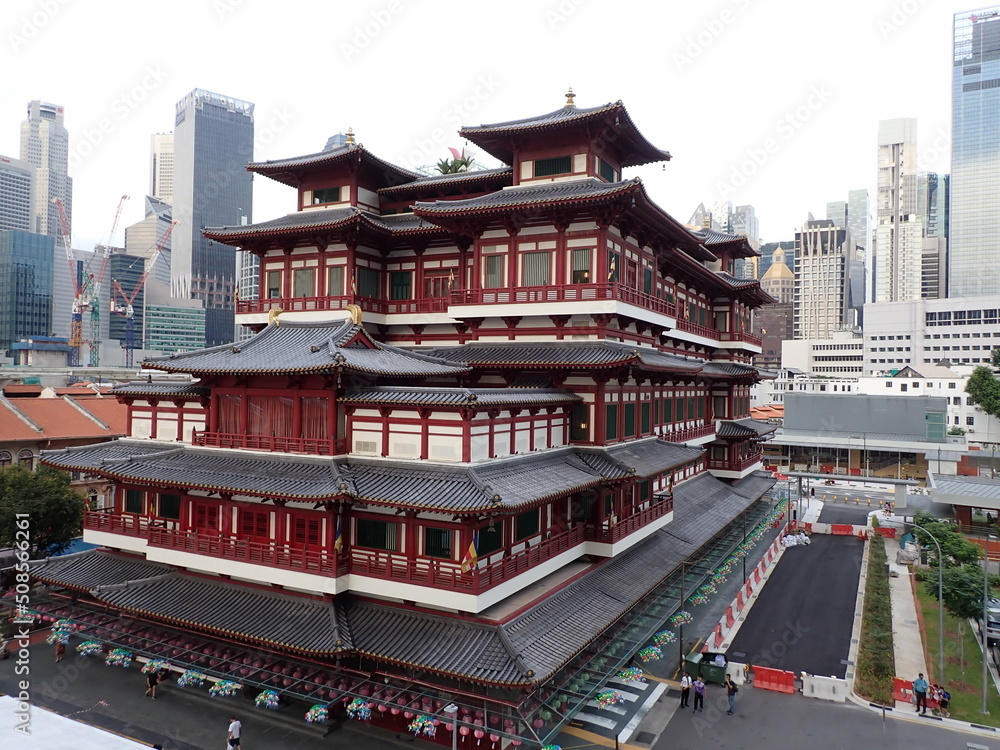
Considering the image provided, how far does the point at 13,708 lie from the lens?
57.8 feet

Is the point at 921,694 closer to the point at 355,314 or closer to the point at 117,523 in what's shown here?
the point at 355,314

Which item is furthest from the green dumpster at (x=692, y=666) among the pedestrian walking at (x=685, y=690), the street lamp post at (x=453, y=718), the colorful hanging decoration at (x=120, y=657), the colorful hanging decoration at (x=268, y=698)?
the colorful hanging decoration at (x=120, y=657)

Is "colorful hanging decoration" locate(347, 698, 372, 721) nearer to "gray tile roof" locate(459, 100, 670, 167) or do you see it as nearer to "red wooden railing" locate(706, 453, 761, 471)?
"gray tile roof" locate(459, 100, 670, 167)

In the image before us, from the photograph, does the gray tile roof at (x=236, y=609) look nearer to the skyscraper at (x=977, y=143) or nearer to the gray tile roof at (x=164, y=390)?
the gray tile roof at (x=164, y=390)

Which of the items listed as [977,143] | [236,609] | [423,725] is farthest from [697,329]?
[977,143]

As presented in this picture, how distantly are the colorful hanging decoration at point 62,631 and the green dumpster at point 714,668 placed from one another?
29.1 m

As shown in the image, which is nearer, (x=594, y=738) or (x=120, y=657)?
(x=594, y=738)

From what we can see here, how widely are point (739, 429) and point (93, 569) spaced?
146 feet

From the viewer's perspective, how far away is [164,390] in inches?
1272

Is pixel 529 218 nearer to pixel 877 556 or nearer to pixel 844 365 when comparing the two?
pixel 877 556

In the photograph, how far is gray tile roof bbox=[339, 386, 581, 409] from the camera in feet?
78.9

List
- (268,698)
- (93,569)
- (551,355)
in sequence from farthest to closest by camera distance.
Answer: (93,569), (551,355), (268,698)

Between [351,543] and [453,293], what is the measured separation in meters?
14.2

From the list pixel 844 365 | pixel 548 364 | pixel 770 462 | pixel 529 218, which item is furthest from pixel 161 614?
pixel 844 365
